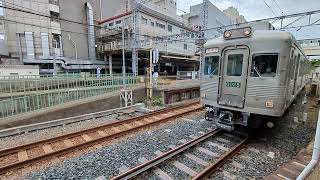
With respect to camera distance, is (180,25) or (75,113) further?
(180,25)

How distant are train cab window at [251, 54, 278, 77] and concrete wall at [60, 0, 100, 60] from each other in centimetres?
2577

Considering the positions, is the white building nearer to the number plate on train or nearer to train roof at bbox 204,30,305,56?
train roof at bbox 204,30,305,56

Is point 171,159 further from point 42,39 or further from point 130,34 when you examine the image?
point 42,39

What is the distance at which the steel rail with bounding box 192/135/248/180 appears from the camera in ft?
14.7

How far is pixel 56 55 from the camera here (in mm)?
24516

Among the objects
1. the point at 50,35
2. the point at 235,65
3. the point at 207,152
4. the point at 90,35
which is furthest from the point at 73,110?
the point at 90,35

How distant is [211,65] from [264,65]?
1.83m

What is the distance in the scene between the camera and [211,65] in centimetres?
720

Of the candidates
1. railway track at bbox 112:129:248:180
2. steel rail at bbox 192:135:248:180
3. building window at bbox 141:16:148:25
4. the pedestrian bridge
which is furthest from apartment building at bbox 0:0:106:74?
the pedestrian bridge

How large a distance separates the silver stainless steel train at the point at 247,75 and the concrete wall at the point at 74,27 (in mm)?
24179

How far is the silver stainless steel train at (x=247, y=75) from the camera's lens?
561 centimetres

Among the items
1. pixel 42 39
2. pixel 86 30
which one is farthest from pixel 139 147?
pixel 86 30

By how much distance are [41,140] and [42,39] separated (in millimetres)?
21283

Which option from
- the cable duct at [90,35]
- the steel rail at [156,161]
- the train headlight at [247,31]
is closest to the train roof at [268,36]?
the train headlight at [247,31]
